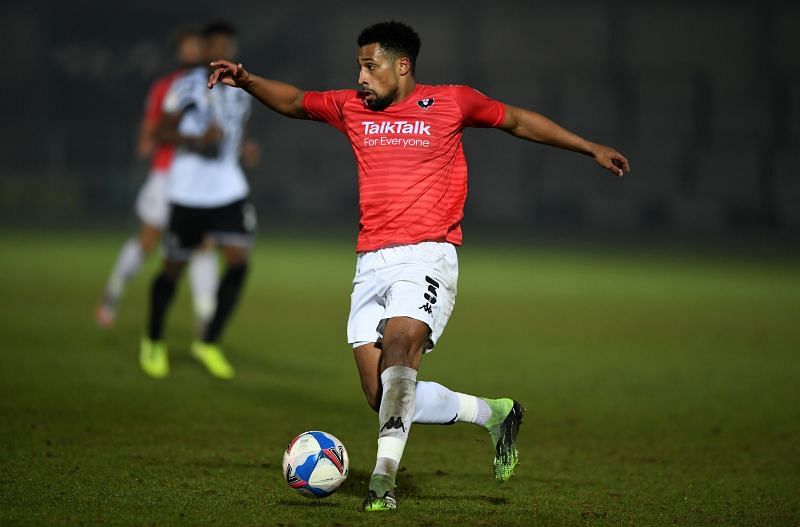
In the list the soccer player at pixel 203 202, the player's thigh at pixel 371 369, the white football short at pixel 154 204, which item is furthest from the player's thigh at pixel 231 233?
the player's thigh at pixel 371 369

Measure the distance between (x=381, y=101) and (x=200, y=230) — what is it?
4097mm

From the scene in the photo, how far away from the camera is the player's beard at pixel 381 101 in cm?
575

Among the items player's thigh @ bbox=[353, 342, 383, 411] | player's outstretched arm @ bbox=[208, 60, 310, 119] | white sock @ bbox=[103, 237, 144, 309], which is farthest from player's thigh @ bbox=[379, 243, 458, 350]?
white sock @ bbox=[103, 237, 144, 309]

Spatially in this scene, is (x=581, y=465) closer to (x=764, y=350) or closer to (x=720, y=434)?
(x=720, y=434)

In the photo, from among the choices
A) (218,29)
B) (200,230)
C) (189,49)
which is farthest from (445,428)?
(189,49)

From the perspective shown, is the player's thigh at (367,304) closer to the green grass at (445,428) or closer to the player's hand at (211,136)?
the green grass at (445,428)

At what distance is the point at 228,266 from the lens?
962 centimetres

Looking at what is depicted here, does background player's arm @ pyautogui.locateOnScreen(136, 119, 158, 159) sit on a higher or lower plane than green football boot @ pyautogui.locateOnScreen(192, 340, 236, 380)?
higher

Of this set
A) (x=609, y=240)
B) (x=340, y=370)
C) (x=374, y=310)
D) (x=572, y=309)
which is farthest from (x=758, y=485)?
(x=609, y=240)

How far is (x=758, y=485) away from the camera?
615 cm

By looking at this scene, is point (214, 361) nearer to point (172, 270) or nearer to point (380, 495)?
point (172, 270)

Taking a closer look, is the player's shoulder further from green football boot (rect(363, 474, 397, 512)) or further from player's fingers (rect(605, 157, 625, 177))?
green football boot (rect(363, 474, 397, 512))

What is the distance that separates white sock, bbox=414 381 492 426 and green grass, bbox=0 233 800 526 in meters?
0.35

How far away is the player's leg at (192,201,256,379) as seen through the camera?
9555mm
